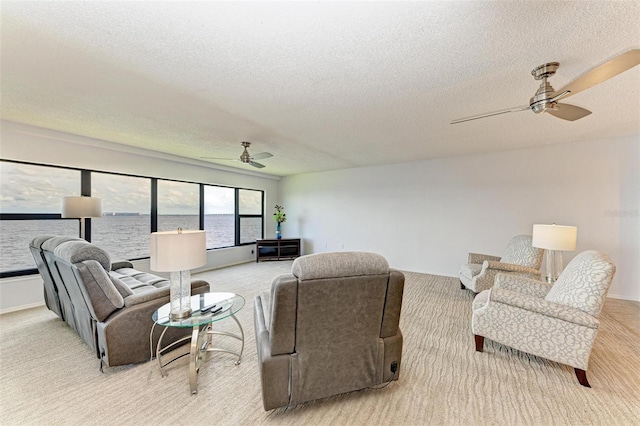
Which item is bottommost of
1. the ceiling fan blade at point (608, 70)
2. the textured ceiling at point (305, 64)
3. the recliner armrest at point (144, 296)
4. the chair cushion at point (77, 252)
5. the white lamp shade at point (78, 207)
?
the recliner armrest at point (144, 296)

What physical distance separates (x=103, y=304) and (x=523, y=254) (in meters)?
5.01

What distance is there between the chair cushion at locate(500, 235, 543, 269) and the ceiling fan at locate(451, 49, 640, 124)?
2.16m

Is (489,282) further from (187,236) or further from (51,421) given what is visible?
(51,421)

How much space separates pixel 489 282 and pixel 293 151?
3.64 m

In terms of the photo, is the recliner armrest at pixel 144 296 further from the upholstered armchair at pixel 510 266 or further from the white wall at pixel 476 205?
the white wall at pixel 476 205

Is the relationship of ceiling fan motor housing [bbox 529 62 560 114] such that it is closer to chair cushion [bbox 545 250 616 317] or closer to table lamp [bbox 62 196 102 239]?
chair cushion [bbox 545 250 616 317]

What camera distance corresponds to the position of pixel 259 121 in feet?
9.99

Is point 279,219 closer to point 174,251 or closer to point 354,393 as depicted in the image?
point 174,251

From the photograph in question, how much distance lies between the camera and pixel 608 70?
4.73 feet

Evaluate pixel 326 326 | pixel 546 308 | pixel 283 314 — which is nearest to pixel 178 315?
pixel 283 314

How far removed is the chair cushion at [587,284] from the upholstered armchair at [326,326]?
1537mm

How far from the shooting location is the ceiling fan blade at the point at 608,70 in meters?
1.30

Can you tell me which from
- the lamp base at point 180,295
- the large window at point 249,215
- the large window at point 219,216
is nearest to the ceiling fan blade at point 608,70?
the lamp base at point 180,295

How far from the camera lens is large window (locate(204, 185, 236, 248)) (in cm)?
576
